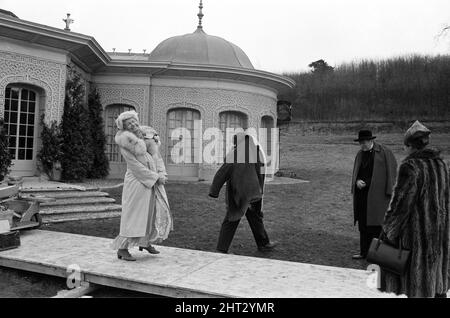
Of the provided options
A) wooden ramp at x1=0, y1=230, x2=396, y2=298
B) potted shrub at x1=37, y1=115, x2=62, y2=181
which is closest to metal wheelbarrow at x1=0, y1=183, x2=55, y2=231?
wooden ramp at x1=0, y1=230, x2=396, y2=298

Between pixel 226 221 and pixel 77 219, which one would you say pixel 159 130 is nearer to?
pixel 77 219

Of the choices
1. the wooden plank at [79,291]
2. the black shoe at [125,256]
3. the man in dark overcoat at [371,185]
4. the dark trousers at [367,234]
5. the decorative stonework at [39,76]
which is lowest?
the wooden plank at [79,291]

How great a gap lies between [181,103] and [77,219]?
6876 millimetres

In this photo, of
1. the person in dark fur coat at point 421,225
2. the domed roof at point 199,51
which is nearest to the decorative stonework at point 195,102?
the domed roof at point 199,51

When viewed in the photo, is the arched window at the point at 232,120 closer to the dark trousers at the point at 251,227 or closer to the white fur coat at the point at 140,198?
the dark trousers at the point at 251,227

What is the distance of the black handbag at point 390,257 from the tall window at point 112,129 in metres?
11.6

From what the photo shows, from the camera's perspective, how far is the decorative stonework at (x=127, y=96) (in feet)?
44.3

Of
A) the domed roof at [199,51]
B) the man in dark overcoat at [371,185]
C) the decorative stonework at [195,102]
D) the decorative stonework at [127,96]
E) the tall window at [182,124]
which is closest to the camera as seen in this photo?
the man in dark overcoat at [371,185]

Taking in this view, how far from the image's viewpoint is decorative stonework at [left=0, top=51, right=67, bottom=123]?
9578 millimetres

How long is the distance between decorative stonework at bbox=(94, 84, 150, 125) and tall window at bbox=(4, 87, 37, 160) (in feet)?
10.7

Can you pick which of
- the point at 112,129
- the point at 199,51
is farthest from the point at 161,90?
the point at 199,51

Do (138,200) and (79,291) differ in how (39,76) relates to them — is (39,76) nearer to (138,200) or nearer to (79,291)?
(138,200)

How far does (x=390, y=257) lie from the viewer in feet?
9.49

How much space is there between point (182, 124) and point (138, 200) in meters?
9.50
